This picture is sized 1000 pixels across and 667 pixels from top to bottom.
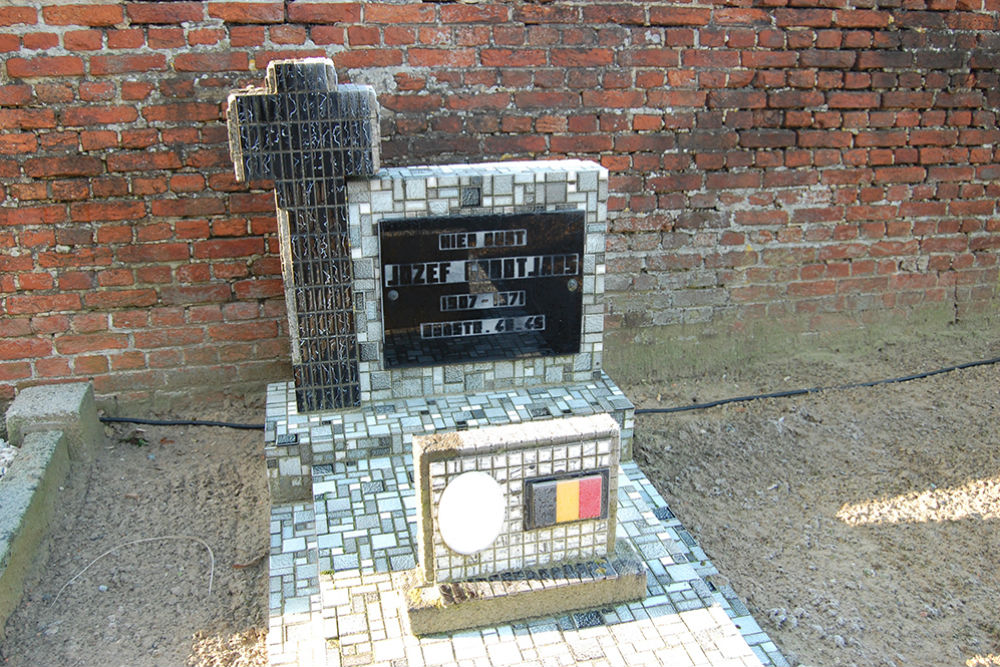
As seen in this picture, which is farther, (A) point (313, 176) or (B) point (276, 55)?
(B) point (276, 55)

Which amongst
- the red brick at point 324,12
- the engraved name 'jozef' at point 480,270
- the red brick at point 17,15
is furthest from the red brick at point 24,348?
the red brick at point 324,12

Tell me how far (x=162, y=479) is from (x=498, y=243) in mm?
1909

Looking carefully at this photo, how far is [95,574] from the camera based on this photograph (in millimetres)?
3447

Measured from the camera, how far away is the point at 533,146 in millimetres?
4516

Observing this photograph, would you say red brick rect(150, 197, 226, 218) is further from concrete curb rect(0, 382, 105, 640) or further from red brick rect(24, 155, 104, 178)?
concrete curb rect(0, 382, 105, 640)

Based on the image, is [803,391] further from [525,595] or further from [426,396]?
[525,595]

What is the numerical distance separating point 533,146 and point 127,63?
1963mm

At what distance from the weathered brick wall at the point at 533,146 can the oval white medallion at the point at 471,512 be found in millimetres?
2088

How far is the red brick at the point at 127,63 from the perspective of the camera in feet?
13.0

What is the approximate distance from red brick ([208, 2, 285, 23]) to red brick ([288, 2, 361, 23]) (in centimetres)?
6

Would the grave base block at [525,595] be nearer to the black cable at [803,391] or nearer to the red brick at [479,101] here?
the black cable at [803,391]

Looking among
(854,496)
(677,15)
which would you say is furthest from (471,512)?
(677,15)

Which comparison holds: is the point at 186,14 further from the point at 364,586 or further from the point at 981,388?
the point at 981,388

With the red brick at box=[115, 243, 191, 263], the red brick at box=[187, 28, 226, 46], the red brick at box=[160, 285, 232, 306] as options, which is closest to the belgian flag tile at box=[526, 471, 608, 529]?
the red brick at box=[160, 285, 232, 306]
